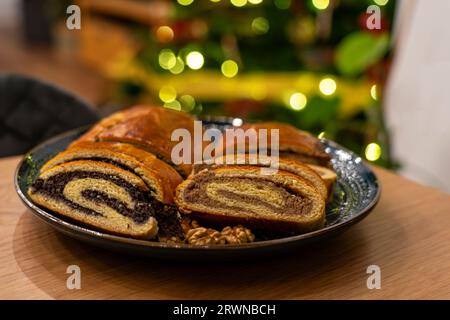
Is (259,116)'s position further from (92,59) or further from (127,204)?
(92,59)

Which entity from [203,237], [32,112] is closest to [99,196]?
[203,237]

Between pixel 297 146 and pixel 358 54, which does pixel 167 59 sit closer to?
pixel 358 54

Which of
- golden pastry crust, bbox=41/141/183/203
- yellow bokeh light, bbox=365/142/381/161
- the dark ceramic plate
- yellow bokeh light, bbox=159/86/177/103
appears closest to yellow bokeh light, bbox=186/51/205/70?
yellow bokeh light, bbox=159/86/177/103

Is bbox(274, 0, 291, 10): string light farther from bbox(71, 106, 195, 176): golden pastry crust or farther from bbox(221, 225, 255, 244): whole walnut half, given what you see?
bbox(221, 225, 255, 244): whole walnut half

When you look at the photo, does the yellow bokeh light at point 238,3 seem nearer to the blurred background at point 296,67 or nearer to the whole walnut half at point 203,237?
the blurred background at point 296,67

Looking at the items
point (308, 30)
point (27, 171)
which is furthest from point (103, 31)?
point (27, 171)
